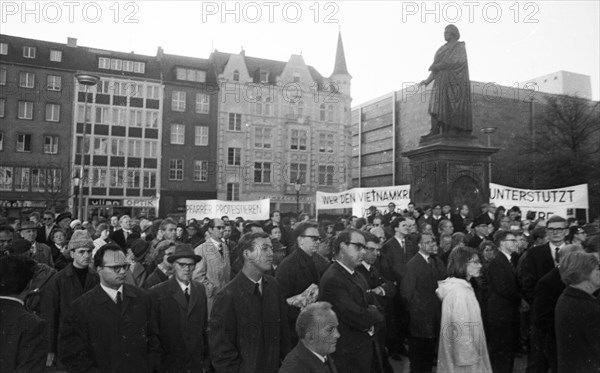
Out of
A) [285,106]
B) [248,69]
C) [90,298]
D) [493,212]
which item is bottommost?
[90,298]

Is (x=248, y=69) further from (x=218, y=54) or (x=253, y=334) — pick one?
(x=253, y=334)

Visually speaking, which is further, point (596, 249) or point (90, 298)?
point (596, 249)

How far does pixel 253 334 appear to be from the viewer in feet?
14.9

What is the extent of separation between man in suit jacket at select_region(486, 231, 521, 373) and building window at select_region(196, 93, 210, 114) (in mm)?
47571

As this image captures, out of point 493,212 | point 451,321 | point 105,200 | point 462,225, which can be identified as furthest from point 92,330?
point 105,200

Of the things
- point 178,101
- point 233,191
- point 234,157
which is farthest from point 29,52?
point 233,191

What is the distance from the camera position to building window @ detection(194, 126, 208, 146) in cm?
5191

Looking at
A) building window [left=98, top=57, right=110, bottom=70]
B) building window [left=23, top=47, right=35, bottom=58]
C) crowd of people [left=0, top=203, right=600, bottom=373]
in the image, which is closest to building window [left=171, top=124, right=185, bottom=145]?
building window [left=98, top=57, right=110, bottom=70]

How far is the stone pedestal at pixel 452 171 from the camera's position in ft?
46.8

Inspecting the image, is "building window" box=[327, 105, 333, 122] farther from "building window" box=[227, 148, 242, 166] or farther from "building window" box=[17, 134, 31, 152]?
"building window" box=[17, 134, 31, 152]

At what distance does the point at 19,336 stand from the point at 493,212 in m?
11.7

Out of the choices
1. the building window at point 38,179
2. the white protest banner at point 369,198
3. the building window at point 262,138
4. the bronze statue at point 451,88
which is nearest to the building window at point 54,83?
the building window at point 38,179

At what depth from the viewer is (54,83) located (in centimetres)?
4819

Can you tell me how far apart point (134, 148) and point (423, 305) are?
4756 cm
